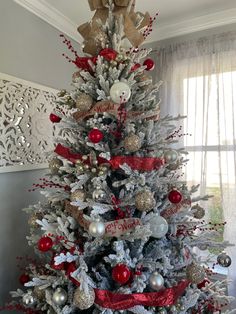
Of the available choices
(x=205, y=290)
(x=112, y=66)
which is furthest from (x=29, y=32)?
(x=205, y=290)

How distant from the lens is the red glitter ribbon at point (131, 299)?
857mm

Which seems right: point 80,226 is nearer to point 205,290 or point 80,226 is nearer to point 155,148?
point 155,148

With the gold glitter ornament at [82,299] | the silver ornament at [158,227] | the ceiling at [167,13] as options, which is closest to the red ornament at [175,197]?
the silver ornament at [158,227]

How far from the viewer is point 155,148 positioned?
1049mm

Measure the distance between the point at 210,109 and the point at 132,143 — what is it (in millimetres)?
1130

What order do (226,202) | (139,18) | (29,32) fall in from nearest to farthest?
(139,18)
(29,32)
(226,202)

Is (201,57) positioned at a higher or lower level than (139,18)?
higher

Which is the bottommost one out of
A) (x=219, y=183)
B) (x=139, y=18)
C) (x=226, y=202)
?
(x=226, y=202)

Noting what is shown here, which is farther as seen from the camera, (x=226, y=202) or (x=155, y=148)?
(x=226, y=202)

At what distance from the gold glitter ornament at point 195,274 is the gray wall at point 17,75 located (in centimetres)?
101

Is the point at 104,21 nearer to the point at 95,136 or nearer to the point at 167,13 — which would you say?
the point at 95,136

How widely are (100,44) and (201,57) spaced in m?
1.07

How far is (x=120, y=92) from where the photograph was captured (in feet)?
3.15

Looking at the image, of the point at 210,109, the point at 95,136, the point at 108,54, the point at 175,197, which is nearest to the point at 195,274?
the point at 175,197
